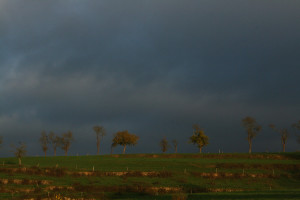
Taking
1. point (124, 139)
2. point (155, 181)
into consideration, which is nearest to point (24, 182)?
point (155, 181)

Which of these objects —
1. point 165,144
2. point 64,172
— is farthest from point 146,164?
point 165,144

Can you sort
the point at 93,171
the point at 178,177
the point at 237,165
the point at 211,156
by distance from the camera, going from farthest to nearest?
the point at 211,156 < the point at 237,165 < the point at 93,171 < the point at 178,177

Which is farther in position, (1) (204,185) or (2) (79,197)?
(1) (204,185)

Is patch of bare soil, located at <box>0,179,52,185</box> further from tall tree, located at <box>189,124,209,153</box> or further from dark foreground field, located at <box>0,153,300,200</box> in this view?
tall tree, located at <box>189,124,209,153</box>

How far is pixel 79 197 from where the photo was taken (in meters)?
54.5

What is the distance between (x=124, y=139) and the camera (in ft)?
523

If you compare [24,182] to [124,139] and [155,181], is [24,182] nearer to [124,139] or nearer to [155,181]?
[155,181]

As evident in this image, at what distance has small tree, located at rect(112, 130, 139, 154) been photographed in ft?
523

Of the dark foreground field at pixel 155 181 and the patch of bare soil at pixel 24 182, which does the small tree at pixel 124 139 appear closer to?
the dark foreground field at pixel 155 181

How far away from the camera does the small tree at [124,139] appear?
159500 millimetres

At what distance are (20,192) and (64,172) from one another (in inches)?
791

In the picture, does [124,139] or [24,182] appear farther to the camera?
[124,139]

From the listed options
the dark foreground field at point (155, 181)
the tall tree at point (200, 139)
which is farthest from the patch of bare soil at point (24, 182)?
the tall tree at point (200, 139)

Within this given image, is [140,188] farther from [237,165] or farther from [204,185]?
[237,165]
